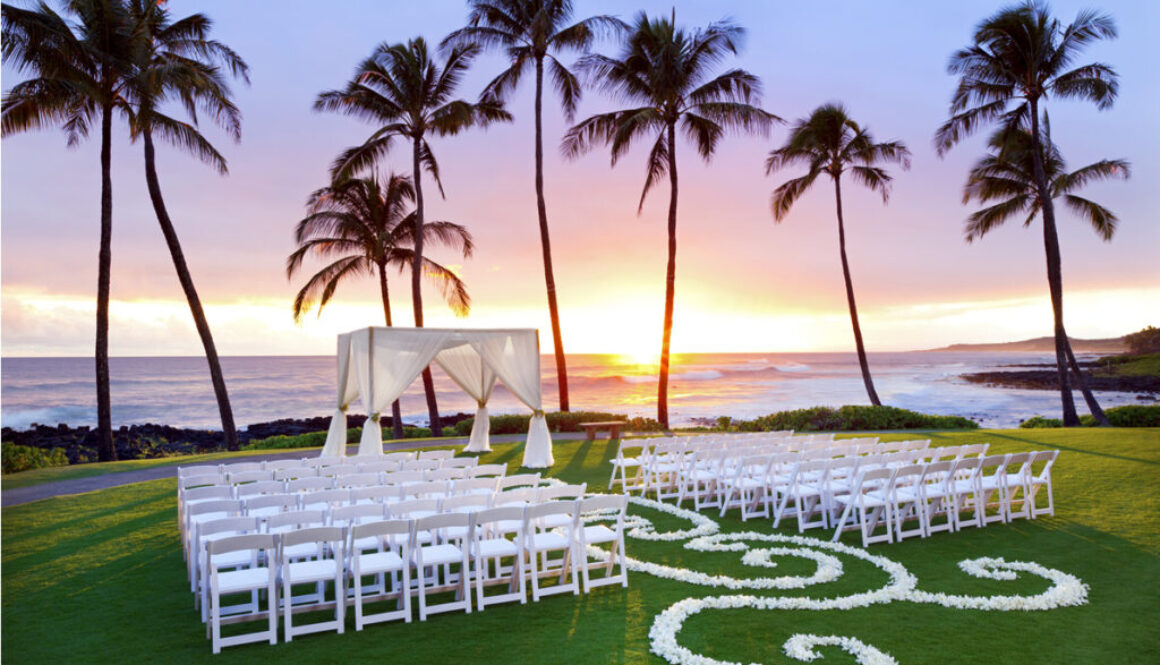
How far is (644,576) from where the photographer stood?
6.07 meters

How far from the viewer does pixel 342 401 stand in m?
13.4

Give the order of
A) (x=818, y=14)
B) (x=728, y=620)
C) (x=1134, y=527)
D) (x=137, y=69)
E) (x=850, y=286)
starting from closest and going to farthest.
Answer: (x=728, y=620) → (x=1134, y=527) → (x=818, y=14) → (x=137, y=69) → (x=850, y=286)

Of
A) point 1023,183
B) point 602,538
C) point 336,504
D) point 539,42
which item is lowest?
point 602,538

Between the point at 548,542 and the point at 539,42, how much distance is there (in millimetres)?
17217

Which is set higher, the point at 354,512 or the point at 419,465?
the point at 354,512

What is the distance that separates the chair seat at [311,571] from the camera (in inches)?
188

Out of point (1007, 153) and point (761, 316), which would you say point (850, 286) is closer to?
point (1007, 153)

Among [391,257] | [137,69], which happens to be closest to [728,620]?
[137,69]

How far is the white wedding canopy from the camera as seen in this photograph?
12641 millimetres

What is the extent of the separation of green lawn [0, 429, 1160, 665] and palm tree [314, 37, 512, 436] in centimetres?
1378

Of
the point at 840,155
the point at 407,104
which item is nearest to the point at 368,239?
the point at 407,104

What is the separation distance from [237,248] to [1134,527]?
3693 centimetres

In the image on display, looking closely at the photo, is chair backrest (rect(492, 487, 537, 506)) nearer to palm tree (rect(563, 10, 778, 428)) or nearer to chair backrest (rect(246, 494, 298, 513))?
chair backrest (rect(246, 494, 298, 513))

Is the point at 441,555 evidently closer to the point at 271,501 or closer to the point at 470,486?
the point at 470,486
